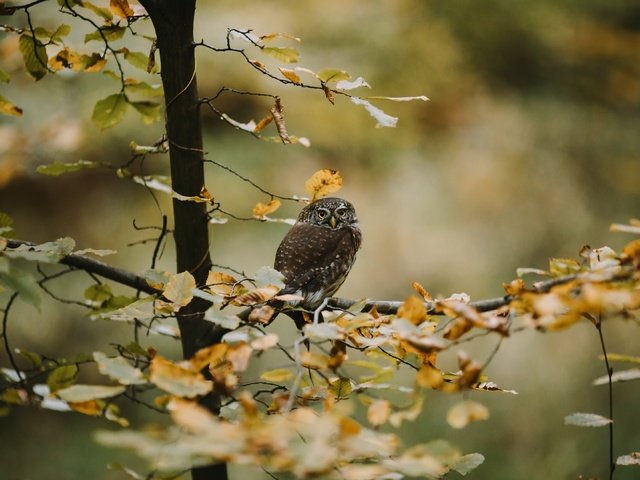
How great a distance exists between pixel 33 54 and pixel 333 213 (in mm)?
1007

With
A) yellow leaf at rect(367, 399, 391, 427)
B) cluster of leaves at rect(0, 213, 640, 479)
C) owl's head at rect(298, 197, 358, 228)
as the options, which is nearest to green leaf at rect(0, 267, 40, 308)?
cluster of leaves at rect(0, 213, 640, 479)

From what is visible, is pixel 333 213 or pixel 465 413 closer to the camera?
A: pixel 465 413

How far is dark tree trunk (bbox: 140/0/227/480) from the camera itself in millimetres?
1038

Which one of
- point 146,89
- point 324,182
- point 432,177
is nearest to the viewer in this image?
point 324,182

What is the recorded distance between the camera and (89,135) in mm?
3648

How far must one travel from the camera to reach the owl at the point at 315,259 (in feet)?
5.06

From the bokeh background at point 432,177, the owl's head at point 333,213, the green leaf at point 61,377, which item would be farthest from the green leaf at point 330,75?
the bokeh background at point 432,177

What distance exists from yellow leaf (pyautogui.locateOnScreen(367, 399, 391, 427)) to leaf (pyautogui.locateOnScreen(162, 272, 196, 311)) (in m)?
0.31

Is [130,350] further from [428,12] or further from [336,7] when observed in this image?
→ [428,12]

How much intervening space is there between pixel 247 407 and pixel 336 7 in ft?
14.2

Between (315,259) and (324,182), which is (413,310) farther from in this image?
(315,259)

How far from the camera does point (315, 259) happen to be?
1.59m

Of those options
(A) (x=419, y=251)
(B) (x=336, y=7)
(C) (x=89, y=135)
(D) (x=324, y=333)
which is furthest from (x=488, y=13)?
(D) (x=324, y=333)

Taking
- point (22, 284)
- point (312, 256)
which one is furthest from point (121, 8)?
point (312, 256)
